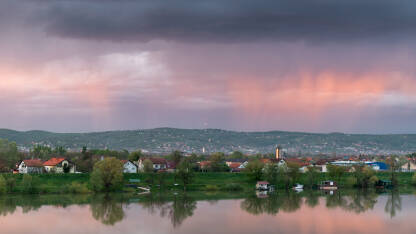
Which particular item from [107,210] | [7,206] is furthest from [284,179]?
[7,206]

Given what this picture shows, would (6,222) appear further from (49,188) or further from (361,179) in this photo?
(361,179)

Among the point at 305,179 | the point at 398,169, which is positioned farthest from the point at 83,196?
the point at 398,169

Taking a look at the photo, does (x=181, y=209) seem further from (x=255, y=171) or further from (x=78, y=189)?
(x=255, y=171)

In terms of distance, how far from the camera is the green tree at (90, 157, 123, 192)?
7362cm

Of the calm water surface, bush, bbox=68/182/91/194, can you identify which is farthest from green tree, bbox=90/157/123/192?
the calm water surface

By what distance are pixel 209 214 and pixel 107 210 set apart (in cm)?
1063

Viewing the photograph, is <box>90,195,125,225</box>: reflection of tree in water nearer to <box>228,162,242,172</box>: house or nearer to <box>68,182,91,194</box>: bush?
<box>68,182,91,194</box>: bush

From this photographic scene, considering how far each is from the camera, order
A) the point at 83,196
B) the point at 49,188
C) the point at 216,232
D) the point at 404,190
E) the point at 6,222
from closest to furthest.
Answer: the point at 216,232 < the point at 6,222 < the point at 83,196 < the point at 49,188 < the point at 404,190

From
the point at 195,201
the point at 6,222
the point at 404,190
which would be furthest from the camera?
the point at 404,190

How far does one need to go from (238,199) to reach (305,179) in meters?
23.8

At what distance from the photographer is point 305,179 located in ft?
294

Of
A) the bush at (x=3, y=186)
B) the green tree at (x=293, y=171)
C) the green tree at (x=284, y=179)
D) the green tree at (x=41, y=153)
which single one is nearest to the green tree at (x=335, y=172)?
the green tree at (x=293, y=171)

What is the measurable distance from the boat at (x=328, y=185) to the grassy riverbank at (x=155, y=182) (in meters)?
1.56

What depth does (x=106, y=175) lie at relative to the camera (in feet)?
243
